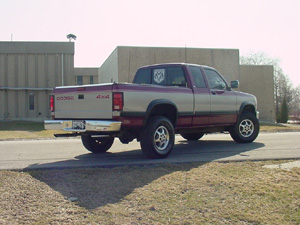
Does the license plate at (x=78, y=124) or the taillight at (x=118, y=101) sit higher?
the taillight at (x=118, y=101)

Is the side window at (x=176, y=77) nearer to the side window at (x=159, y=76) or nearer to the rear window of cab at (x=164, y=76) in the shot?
the rear window of cab at (x=164, y=76)

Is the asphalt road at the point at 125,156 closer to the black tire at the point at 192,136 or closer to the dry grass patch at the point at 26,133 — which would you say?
the black tire at the point at 192,136

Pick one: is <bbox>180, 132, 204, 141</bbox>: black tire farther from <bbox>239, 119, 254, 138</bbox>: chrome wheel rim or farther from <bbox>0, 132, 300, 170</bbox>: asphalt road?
<bbox>0, 132, 300, 170</bbox>: asphalt road

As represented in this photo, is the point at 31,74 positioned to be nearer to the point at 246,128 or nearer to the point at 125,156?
the point at 246,128

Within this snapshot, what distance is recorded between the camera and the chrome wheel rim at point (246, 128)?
384 inches

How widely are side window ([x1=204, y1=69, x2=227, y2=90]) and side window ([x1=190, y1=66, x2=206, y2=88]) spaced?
0.27m

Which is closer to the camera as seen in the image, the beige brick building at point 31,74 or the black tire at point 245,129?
the black tire at point 245,129

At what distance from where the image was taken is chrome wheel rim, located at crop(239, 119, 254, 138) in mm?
9742

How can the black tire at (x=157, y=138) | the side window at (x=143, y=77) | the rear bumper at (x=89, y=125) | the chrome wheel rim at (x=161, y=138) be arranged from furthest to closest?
the side window at (x=143, y=77)
the chrome wheel rim at (x=161, y=138)
the black tire at (x=157, y=138)
the rear bumper at (x=89, y=125)

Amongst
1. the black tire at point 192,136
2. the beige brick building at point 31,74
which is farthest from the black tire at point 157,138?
the beige brick building at point 31,74

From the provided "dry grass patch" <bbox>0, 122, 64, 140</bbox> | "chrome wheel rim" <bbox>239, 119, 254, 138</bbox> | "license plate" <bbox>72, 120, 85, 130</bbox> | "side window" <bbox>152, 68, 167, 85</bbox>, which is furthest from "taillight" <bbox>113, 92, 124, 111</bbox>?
"dry grass patch" <bbox>0, 122, 64, 140</bbox>

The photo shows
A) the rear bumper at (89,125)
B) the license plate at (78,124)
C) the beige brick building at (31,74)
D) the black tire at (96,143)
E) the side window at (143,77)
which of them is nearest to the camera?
the rear bumper at (89,125)

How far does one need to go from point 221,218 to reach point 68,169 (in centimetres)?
317

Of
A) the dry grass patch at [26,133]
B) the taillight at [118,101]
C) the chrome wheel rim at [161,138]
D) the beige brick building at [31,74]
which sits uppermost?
the beige brick building at [31,74]
